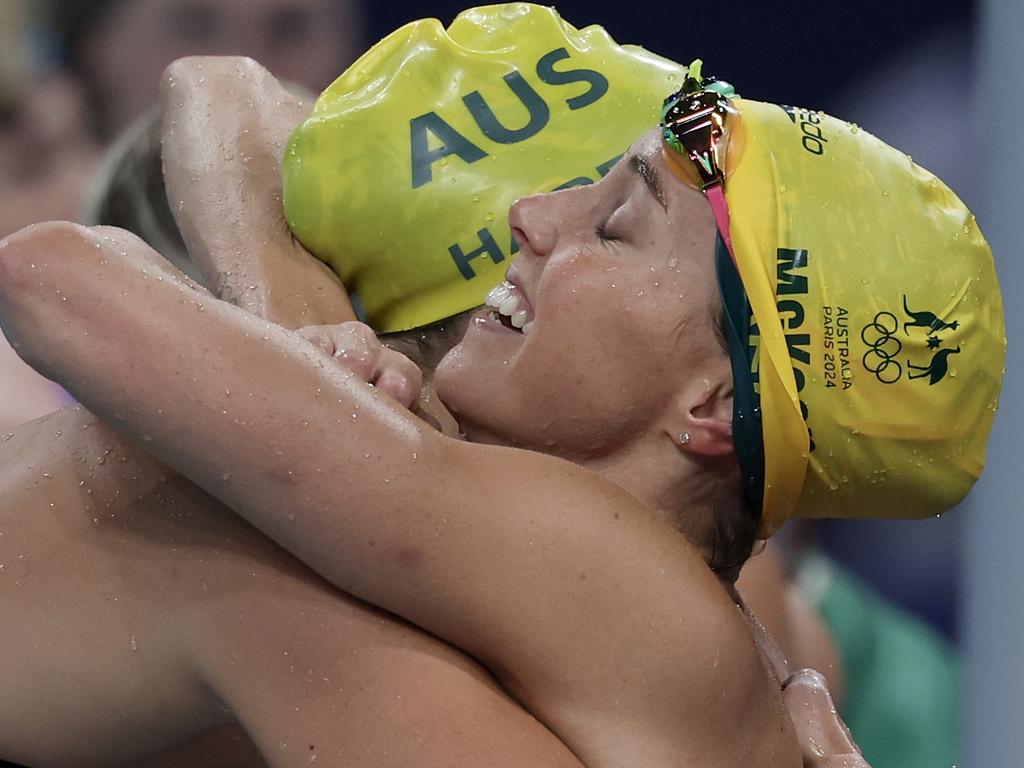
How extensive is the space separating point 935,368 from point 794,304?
149 millimetres

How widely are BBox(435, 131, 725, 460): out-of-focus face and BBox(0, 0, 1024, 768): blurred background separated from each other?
1.11 m

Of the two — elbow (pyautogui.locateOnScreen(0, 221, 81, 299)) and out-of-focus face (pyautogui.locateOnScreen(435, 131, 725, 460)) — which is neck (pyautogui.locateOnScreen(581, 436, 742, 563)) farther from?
elbow (pyautogui.locateOnScreen(0, 221, 81, 299))

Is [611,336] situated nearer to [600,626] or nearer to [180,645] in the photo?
[600,626]

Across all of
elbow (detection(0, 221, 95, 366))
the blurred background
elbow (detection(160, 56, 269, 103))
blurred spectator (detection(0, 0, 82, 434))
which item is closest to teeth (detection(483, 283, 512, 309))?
elbow (detection(0, 221, 95, 366))

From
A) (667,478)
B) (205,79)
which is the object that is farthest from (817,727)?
(205,79)

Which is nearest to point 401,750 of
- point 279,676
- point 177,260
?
point 279,676

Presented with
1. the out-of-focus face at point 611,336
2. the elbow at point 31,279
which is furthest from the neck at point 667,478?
the elbow at point 31,279

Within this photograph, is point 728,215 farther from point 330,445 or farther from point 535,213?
point 330,445

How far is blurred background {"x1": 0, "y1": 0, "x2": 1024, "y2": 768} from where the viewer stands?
8.03 feet

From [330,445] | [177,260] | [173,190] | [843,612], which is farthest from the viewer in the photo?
[843,612]

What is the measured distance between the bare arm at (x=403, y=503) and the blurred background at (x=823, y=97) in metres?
1.21

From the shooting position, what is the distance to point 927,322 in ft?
4.47

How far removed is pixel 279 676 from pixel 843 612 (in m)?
1.67

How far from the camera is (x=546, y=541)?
1.16m
